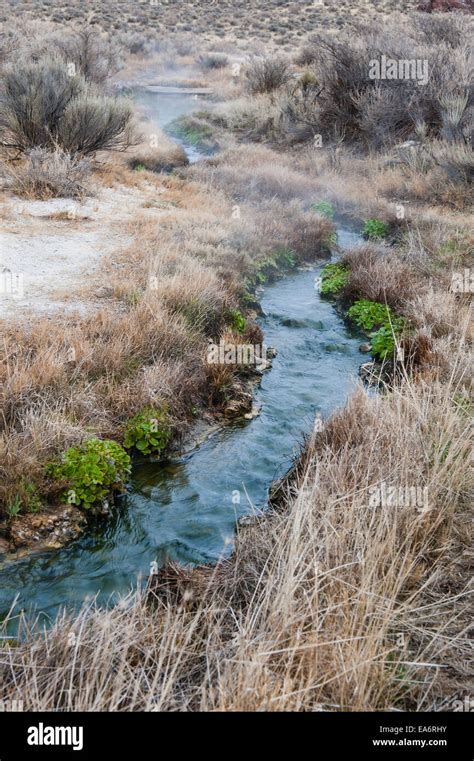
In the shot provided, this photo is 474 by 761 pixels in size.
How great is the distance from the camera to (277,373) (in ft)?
24.1

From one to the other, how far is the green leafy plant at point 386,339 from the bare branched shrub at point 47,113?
7050 mm

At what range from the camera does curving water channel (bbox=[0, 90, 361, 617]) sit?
14.1ft

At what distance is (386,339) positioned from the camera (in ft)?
25.0

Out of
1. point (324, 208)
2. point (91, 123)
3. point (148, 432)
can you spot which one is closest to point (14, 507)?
point (148, 432)

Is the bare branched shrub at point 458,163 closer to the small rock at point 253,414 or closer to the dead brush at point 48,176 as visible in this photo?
the dead brush at point 48,176

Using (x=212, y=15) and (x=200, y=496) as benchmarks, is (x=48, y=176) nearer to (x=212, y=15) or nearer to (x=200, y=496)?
(x=200, y=496)

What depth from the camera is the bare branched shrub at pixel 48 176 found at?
1034 cm

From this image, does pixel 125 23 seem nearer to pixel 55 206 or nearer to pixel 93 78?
pixel 93 78

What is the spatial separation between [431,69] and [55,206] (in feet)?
31.7

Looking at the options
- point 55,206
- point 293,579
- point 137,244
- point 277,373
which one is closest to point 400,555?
point 293,579

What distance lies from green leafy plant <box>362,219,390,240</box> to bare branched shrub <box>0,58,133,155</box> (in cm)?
541

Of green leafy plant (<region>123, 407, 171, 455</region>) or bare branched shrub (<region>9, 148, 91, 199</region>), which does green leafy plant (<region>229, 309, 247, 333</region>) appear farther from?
bare branched shrub (<region>9, 148, 91, 199</region>)

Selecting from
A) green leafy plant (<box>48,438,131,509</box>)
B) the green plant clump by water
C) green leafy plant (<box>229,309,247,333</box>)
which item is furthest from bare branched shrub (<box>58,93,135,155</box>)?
green leafy plant (<box>48,438,131,509</box>)

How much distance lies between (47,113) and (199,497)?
9.37 metres
